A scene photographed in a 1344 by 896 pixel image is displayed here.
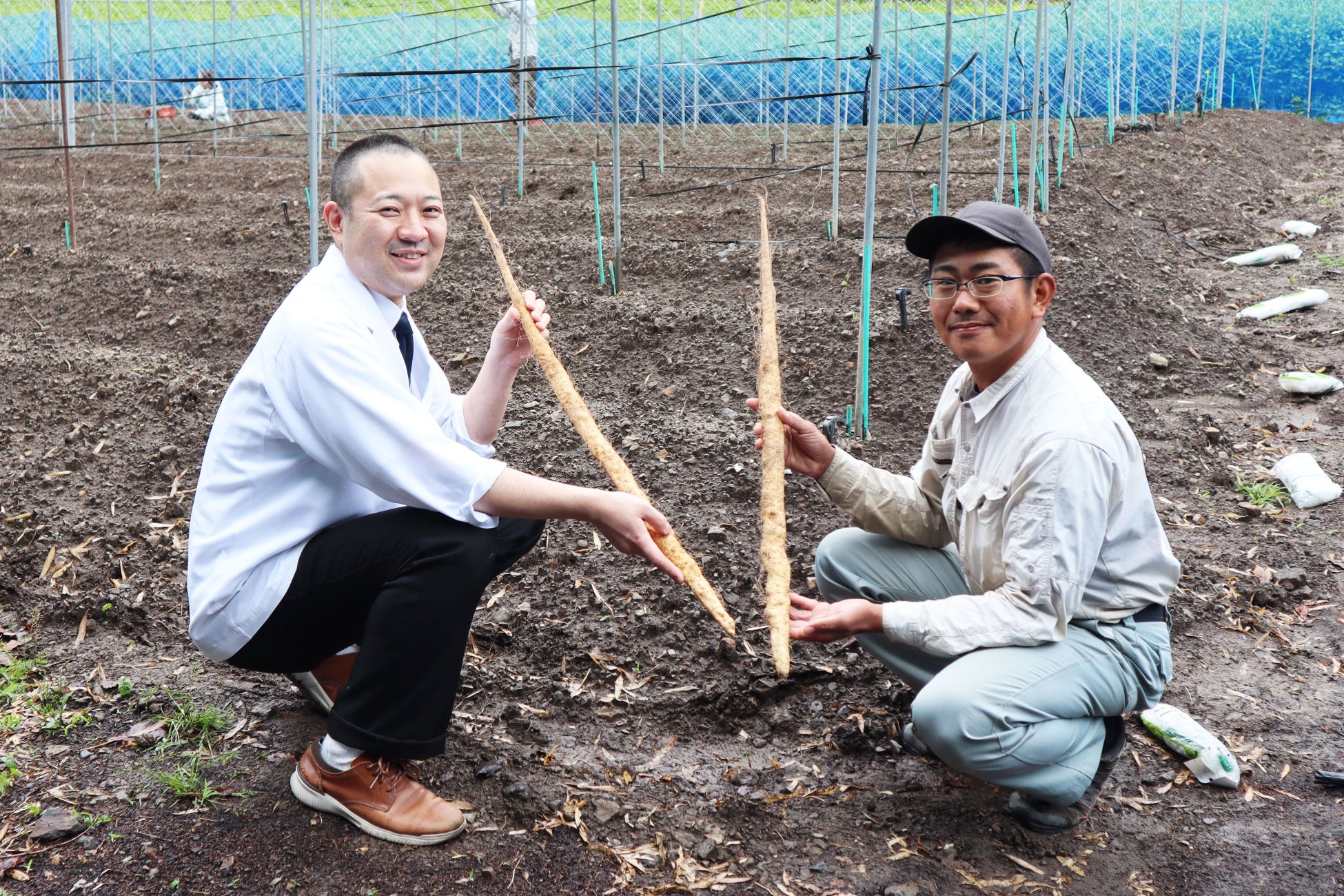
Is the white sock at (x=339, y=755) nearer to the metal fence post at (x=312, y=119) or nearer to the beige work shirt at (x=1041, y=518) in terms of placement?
the beige work shirt at (x=1041, y=518)

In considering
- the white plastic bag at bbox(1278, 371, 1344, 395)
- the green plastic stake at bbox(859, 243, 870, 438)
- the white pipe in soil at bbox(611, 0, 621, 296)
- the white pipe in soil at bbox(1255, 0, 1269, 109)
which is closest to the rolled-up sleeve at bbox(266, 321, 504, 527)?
the green plastic stake at bbox(859, 243, 870, 438)

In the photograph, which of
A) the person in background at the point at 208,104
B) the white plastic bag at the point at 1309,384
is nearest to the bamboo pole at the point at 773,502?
the white plastic bag at the point at 1309,384

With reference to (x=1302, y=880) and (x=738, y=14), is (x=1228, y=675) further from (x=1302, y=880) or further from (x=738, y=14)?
(x=738, y=14)

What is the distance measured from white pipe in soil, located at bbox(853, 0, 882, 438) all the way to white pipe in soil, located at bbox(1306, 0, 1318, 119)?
10001mm

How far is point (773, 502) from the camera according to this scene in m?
1.98

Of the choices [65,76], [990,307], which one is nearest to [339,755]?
[990,307]

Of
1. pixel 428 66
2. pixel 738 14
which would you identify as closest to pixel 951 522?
pixel 428 66

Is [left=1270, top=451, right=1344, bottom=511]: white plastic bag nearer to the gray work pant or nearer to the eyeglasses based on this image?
the gray work pant

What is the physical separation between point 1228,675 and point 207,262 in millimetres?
4748

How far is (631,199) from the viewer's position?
253 inches

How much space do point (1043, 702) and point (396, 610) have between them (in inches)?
39.8

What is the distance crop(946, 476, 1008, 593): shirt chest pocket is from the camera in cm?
171

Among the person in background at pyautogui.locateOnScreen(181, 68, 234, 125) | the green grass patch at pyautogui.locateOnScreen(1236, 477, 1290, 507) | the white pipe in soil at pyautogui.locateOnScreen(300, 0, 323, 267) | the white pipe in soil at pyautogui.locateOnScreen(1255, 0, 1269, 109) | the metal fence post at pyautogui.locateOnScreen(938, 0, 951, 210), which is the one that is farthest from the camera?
the white pipe in soil at pyautogui.locateOnScreen(1255, 0, 1269, 109)

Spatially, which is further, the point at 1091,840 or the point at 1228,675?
the point at 1228,675
